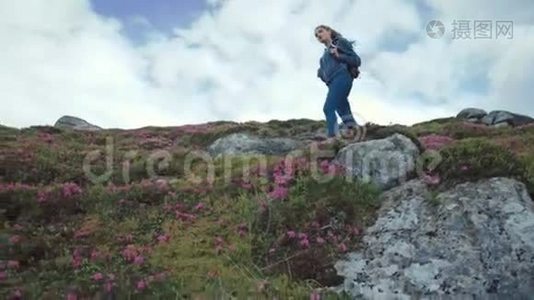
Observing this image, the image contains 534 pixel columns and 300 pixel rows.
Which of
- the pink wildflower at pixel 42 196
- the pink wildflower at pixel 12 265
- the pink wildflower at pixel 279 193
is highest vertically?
the pink wildflower at pixel 279 193

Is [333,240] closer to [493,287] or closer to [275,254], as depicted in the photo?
[275,254]

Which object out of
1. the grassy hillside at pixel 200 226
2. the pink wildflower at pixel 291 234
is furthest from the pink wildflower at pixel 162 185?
the pink wildflower at pixel 291 234

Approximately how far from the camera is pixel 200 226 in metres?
15.0

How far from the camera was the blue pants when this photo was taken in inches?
745

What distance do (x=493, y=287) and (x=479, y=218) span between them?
1845 millimetres

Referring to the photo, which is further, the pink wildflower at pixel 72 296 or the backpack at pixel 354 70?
the backpack at pixel 354 70

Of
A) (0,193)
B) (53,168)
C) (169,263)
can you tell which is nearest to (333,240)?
(169,263)

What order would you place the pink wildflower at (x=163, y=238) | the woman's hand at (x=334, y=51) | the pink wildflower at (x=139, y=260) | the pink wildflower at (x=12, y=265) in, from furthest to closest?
the woman's hand at (x=334, y=51) → the pink wildflower at (x=163, y=238) → the pink wildflower at (x=139, y=260) → the pink wildflower at (x=12, y=265)

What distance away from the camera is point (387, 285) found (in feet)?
39.7

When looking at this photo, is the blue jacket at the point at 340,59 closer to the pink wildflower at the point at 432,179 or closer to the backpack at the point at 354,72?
the backpack at the point at 354,72

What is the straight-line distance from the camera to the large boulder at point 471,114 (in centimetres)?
4987

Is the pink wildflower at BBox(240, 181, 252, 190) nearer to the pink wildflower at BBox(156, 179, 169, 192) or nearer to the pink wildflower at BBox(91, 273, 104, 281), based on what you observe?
the pink wildflower at BBox(156, 179, 169, 192)

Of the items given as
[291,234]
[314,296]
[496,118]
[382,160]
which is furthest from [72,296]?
[496,118]

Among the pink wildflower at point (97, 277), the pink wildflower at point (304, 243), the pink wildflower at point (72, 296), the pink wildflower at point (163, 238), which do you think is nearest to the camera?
the pink wildflower at point (72, 296)
